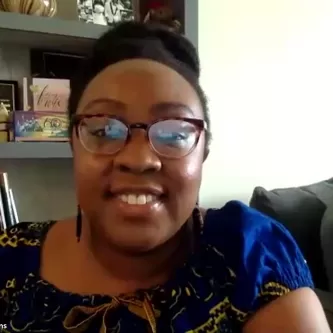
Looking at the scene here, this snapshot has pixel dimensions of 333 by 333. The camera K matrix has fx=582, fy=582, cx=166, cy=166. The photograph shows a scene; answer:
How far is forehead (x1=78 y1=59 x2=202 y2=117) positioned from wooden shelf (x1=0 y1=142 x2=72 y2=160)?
0.55 m

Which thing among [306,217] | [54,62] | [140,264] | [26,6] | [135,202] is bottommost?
[306,217]

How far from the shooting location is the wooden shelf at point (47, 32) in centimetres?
135

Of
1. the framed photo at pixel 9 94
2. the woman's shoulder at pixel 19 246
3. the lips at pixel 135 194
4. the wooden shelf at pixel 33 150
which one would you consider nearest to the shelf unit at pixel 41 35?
the wooden shelf at pixel 33 150

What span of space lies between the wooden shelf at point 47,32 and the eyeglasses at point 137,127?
1.78ft

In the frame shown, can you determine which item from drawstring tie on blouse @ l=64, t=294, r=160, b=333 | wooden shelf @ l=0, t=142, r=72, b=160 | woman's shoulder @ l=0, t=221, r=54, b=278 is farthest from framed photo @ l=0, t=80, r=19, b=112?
drawstring tie on blouse @ l=64, t=294, r=160, b=333

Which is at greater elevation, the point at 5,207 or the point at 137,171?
the point at 137,171

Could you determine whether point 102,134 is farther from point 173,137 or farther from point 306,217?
point 306,217

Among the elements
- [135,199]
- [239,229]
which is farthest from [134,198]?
[239,229]

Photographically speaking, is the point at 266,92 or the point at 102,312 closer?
the point at 102,312

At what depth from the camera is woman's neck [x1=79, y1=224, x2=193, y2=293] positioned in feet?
2.85

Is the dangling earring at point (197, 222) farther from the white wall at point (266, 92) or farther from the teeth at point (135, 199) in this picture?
the white wall at point (266, 92)

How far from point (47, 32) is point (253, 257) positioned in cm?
82

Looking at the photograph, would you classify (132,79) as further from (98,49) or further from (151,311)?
(151,311)

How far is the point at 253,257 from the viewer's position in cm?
86
